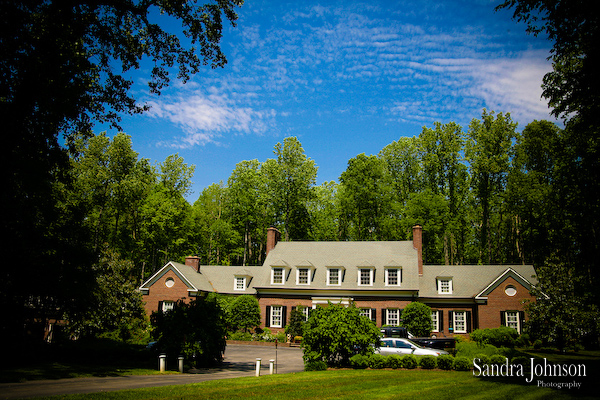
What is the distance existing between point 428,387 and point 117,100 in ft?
48.7

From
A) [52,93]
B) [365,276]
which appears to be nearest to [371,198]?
[365,276]

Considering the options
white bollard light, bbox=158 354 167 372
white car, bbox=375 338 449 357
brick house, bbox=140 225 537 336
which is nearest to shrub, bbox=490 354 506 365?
white car, bbox=375 338 449 357

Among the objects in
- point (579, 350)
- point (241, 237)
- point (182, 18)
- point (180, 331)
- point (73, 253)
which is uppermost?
point (182, 18)

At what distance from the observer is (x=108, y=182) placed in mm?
41594

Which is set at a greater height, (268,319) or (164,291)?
(164,291)

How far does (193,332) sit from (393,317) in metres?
20.1

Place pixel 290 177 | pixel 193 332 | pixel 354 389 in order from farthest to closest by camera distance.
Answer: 1. pixel 290 177
2. pixel 193 332
3. pixel 354 389

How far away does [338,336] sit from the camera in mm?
17859

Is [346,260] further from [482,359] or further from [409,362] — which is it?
[482,359]

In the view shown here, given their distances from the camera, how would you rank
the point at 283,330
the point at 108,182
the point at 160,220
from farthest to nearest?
the point at 160,220, the point at 108,182, the point at 283,330

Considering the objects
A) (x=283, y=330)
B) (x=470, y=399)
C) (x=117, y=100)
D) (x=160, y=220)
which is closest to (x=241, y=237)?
(x=160, y=220)

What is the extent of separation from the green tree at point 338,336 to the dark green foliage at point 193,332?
433cm

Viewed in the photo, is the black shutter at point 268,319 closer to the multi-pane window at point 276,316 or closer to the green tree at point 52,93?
the multi-pane window at point 276,316

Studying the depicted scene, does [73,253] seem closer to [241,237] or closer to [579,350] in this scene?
[579,350]
